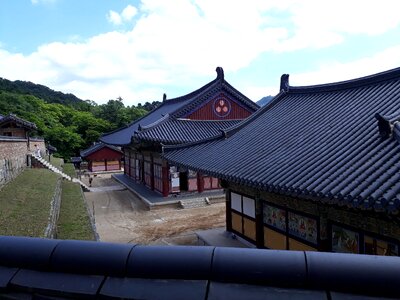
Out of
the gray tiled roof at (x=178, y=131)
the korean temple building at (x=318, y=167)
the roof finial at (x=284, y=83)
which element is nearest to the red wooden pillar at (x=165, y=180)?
the gray tiled roof at (x=178, y=131)

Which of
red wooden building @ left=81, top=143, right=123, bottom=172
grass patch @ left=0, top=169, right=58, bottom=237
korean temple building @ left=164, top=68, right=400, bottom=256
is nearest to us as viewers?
korean temple building @ left=164, top=68, right=400, bottom=256

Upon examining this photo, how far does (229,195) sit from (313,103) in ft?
17.6

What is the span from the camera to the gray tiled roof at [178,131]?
→ 2453 cm

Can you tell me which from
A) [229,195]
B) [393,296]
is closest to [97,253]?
[393,296]

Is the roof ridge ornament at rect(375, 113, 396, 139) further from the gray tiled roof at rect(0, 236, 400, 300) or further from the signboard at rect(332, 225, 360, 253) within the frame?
the gray tiled roof at rect(0, 236, 400, 300)

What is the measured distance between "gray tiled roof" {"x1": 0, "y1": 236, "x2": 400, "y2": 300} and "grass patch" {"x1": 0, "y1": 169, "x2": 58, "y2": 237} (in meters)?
8.48

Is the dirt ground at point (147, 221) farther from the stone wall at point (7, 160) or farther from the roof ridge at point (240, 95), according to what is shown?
the roof ridge at point (240, 95)

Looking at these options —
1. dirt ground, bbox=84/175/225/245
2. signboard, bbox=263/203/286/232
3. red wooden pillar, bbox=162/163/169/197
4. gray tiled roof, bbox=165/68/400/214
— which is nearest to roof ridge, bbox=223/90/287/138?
gray tiled roof, bbox=165/68/400/214

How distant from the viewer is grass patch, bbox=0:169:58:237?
33.9 ft

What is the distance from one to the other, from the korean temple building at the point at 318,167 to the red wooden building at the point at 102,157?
105ft

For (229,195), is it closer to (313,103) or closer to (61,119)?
Result: (313,103)

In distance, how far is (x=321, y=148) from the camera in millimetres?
9719

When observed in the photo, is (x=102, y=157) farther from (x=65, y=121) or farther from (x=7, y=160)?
(x=65, y=121)

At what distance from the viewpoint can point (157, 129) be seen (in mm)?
25562
